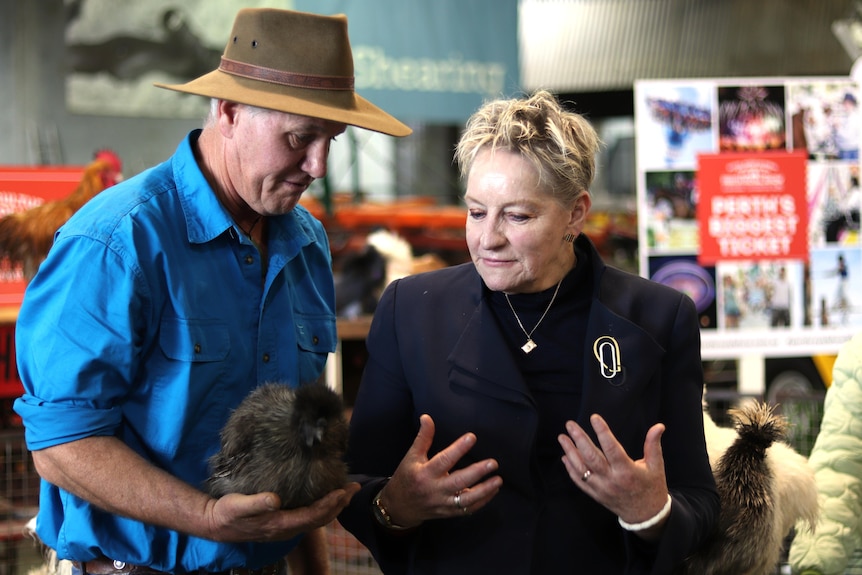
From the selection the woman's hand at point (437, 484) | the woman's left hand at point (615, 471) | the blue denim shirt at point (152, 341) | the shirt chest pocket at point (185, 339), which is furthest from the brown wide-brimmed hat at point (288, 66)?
the woman's left hand at point (615, 471)

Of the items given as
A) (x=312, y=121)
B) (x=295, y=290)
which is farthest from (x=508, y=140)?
(x=295, y=290)

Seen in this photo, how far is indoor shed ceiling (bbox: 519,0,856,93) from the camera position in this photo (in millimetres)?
8312

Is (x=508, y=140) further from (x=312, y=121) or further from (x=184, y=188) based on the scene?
(x=184, y=188)

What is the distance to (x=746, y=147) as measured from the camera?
4605 mm

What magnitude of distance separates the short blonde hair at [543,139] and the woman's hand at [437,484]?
594 millimetres

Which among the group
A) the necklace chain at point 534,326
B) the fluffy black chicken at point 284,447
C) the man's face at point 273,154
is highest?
the man's face at point 273,154

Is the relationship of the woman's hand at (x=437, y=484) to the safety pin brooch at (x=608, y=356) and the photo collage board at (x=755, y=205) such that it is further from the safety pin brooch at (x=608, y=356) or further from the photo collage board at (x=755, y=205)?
the photo collage board at (x=755, y=205)

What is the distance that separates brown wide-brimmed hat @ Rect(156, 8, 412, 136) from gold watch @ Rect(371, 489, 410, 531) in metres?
0.82

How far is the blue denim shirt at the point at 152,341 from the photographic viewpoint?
1757mm

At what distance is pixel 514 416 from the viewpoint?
2023 millimetres

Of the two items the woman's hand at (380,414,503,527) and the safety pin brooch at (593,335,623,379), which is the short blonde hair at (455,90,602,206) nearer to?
the safety pin brooch at (593,335,623,379)

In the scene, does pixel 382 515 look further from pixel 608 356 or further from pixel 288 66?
pixel 288 66

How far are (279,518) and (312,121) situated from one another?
825 mm

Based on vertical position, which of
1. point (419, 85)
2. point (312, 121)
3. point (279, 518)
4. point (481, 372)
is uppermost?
point (419, 85)
